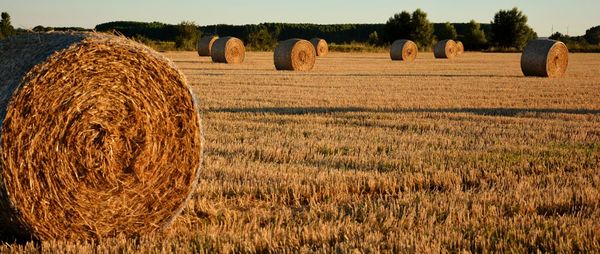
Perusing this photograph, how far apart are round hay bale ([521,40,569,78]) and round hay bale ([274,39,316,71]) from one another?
811cm

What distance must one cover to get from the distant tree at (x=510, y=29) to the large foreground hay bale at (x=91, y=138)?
6727cm

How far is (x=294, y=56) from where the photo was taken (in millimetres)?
26109

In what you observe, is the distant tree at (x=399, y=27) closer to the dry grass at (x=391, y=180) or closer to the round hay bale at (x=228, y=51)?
the round hay bale at (x=228, y=51)

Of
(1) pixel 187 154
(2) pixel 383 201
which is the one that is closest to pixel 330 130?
(2) pixel 383 201

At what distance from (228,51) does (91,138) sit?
2668 cm

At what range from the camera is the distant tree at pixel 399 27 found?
69688 mm

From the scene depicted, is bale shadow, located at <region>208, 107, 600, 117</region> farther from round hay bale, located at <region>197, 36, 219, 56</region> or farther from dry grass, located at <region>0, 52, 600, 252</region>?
round hay bale, located at <region>197, 36, 219, 56</region>

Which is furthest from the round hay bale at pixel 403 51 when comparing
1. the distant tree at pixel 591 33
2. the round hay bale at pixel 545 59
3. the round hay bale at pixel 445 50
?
the distant tree at pixel 591 33

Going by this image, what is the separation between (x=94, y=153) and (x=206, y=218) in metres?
1.01

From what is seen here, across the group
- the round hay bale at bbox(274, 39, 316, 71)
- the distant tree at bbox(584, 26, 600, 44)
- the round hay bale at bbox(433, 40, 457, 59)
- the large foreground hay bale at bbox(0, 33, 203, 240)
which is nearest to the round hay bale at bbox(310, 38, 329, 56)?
the round hay bale at bbox(433, 40, 457, 59)

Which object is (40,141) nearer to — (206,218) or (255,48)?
(206,218)

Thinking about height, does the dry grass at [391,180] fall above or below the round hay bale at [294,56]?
below

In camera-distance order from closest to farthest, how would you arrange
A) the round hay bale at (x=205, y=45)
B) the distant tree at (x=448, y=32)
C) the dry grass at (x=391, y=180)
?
the dry grass at (x=391, y=180)
the round hay bale at (x=205, y=45)
the distant tree at (x=448, y=32)

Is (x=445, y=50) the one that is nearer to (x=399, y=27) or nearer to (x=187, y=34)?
(x=187, y=34)
